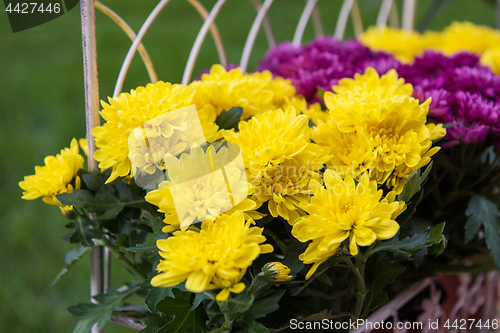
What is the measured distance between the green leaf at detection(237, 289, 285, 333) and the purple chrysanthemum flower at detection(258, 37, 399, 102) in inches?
12.9

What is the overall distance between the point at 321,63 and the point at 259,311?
0.47m

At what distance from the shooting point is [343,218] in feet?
1.31

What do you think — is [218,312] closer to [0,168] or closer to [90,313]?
[90,313]

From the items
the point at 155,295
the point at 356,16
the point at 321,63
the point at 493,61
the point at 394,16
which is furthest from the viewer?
the point at 394,16

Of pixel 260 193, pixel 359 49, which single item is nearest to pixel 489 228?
pixel 260 193

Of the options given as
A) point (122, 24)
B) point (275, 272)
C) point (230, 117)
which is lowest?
point (275, 272)

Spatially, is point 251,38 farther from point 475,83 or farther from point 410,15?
point 410,15

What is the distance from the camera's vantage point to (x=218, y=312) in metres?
0.51

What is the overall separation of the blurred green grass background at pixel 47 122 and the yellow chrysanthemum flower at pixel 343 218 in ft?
1.19

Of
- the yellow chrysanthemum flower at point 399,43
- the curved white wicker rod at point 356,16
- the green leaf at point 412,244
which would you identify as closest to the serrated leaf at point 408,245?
the green leaf at point 412,244

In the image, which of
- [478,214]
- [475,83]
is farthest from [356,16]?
[478,214]

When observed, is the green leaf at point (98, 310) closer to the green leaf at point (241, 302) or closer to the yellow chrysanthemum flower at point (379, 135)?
the green leaf at point (241, 302)

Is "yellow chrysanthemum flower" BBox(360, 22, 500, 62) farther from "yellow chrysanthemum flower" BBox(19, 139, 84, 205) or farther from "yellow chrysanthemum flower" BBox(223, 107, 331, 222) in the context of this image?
"yellow chrysanthemum flower" BBox(19, 139, 84, 205)

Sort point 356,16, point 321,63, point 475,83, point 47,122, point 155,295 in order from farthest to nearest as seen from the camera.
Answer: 1. point 47,122
2. point 356,16
3. point 321,63
4. point 475,83
5. point 155,295
